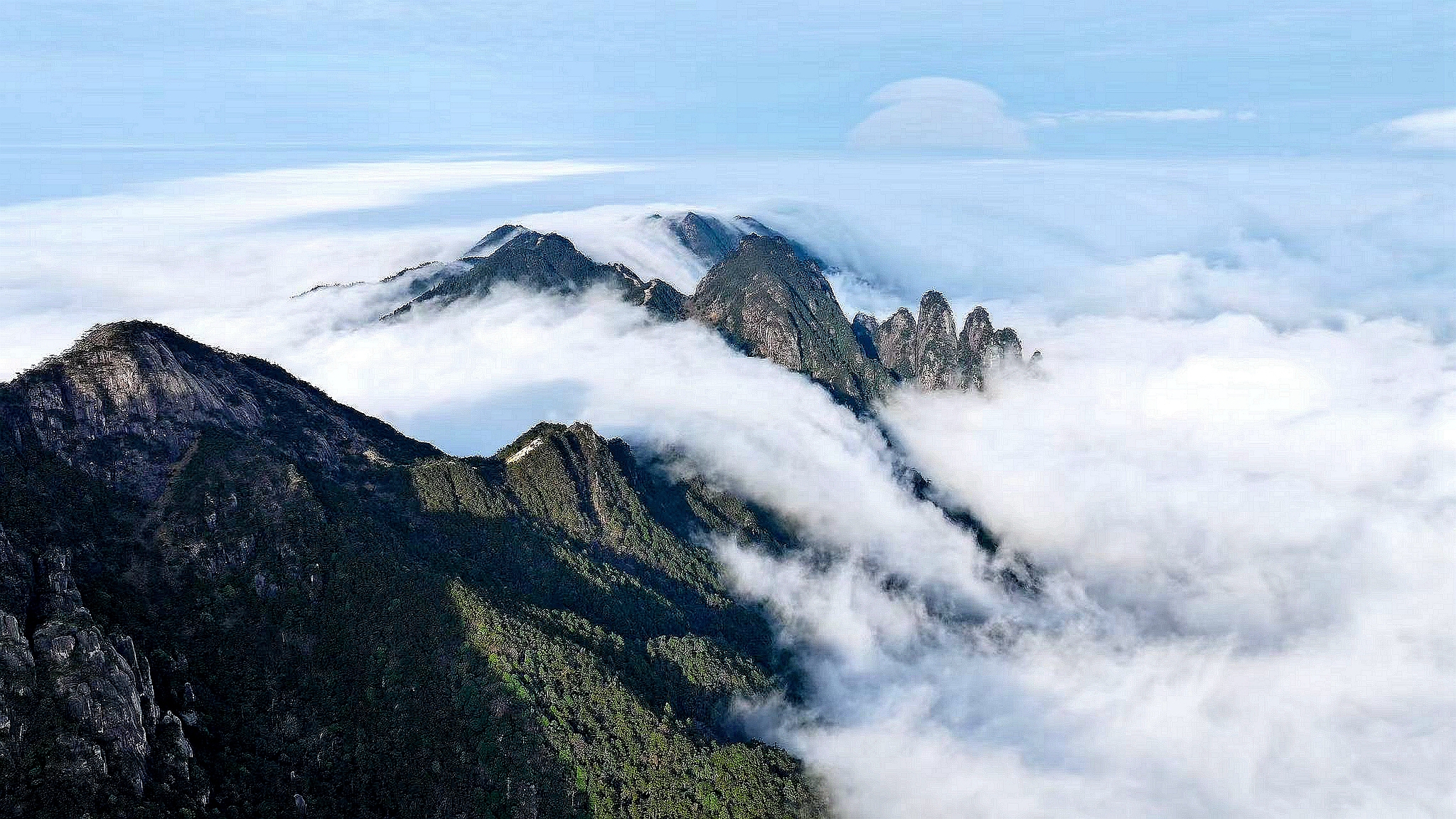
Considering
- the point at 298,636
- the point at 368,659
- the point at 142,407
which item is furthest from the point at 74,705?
the point at 142,407

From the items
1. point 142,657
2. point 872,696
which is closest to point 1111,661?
point 872,696

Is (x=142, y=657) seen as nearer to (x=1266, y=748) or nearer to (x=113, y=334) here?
(x=113, y=334)

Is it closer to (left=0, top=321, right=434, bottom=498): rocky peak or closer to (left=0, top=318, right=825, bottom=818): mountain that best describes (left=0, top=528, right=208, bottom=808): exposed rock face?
(left=0, top=318, right=825, bottom=818): mountain

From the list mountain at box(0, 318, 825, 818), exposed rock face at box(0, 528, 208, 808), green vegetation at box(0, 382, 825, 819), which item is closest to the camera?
exposed rock face at box(0, 528, 208, 808)

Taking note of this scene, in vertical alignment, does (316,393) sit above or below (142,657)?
above

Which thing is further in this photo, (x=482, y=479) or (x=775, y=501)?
(x=775, y=501)

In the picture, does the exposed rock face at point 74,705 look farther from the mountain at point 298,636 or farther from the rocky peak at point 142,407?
the rocky peak at point 142,407

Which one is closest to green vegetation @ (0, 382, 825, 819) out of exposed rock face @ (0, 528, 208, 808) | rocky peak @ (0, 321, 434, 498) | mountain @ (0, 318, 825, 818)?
mountain @ (0, 318, 825, 818)

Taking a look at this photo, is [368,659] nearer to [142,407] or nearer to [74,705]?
[74,705]
